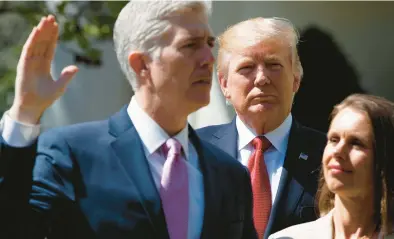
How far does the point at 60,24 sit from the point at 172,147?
461cm

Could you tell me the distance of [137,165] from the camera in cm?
338

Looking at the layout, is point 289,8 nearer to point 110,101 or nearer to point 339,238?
point 110,101

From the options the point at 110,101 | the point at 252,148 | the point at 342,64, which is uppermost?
the point at 252,148

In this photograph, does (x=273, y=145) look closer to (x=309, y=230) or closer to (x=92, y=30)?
(x=309, y=230)

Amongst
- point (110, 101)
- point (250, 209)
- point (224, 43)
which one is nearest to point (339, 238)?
point (250, 209)

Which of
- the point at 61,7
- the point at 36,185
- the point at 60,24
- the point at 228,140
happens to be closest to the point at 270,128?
the point at 228,140

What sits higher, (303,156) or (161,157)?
(161,157)

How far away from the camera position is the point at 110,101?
9.27 m

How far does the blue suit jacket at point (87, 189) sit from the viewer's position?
309cm

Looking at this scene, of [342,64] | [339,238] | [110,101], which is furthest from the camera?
[110,101]

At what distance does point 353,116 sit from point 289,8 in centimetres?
462

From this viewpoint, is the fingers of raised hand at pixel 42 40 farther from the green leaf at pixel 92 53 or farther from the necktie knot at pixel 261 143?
the green leaf at pixel 92 53

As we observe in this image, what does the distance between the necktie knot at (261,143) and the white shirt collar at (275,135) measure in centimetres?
2

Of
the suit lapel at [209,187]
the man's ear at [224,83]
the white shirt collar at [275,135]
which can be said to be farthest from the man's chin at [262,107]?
the suit lapel at [209,187]
